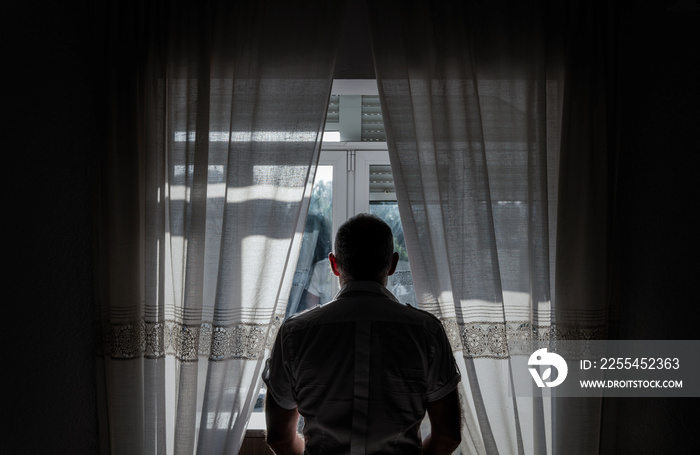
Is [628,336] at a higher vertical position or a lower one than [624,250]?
lower

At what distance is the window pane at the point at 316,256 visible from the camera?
2.08 metres

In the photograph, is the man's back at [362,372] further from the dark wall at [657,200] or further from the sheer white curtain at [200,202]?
the dark wall at [657,200]

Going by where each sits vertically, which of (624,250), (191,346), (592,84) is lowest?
(191,346)

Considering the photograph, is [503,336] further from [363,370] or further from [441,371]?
[363,370]

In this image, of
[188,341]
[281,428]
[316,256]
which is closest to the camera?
[281,428]

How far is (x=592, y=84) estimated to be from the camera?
172 cm

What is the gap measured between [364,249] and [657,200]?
3.70 feet

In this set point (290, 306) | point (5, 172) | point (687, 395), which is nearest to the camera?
point (5, 172)

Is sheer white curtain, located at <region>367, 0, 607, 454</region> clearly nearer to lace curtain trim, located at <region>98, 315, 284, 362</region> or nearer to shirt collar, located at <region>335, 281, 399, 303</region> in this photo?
shirt collar, located at <region>335, 281, 399, 303</region>

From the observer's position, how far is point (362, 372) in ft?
4.20

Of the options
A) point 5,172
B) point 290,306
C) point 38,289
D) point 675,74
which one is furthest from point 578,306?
point 5,172

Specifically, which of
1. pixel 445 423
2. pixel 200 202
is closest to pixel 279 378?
pixel 445 423

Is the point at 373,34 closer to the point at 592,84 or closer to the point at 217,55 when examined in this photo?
the point at 217,55

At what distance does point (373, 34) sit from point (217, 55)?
546mm
